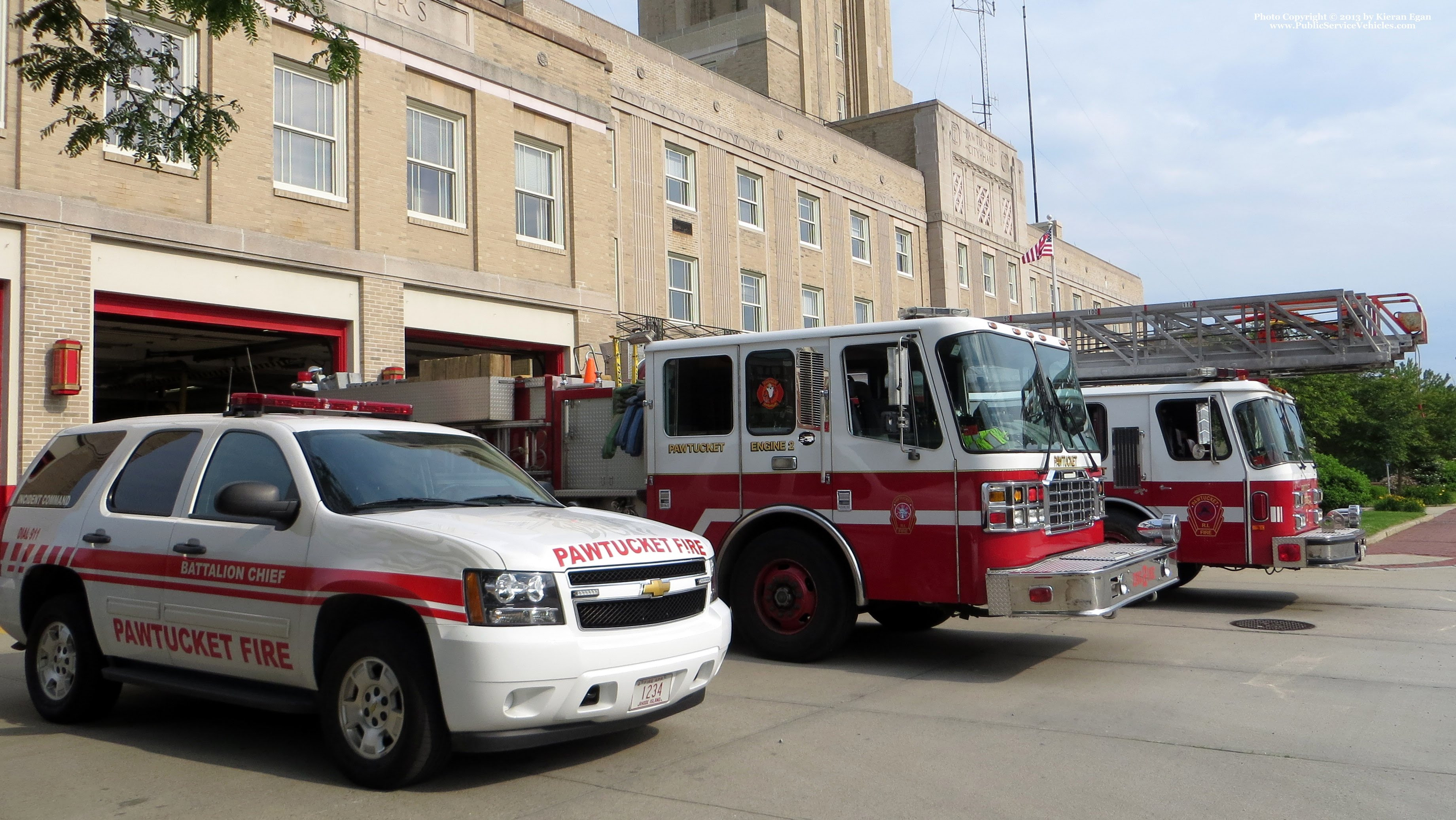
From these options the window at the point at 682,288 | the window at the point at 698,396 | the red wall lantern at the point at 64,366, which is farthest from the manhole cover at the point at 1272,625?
the window at the point at 682,288

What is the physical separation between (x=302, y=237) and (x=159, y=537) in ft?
35.9

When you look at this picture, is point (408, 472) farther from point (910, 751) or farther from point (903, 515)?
point (903, 515)

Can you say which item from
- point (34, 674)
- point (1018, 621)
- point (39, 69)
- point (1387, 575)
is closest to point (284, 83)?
point (39, 69)

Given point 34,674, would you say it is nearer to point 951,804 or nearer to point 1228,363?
point 951,804

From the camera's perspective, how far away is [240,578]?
5973mm

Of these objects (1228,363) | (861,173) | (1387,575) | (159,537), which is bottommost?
(1387,575)

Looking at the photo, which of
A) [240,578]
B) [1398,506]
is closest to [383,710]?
[240,578]

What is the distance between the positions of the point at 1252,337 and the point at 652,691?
14.8 metres

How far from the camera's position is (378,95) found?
17.6 metres

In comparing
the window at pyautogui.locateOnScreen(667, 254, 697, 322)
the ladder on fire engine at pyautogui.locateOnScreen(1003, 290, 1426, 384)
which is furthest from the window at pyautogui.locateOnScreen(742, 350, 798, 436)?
the window at pyautogui.locateOnScreen(667, 254, 697, 322)

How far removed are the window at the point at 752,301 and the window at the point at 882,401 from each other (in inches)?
792

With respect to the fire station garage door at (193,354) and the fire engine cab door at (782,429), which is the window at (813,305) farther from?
the fire engine cab door at (782,429)

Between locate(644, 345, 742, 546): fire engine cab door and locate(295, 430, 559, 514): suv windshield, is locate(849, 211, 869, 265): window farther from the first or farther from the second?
locate(295, 430, 559, 514): suv windshield

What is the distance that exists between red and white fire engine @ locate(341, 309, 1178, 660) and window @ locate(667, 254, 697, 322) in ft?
53.9
